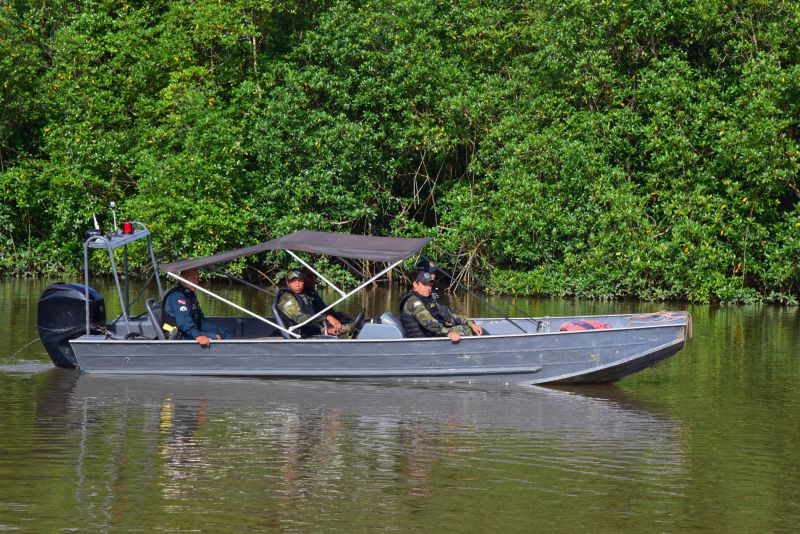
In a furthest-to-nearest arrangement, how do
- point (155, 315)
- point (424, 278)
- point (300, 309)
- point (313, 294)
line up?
point (313, 294) < point (155, 315) < point (300, 309) < point (424, 278)

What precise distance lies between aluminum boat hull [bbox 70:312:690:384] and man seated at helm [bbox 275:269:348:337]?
0.72m

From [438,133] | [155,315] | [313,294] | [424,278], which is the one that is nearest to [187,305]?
[155,315]

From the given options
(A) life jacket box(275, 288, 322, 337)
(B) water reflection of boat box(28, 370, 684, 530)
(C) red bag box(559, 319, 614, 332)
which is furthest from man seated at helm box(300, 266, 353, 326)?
(C) red bag box(559, 319, 614, 332)

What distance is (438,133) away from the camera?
31.8 metres

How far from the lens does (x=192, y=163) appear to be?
101 ft

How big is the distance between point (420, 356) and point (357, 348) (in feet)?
2.51

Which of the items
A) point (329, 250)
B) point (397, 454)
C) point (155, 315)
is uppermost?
point (329, 250)

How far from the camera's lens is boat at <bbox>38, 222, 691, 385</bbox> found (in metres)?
14.7

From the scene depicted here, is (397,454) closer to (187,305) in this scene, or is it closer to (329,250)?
(329,250)

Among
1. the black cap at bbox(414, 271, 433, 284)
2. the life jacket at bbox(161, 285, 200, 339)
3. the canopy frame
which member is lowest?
the life jacket at bbox(161, 285, 200, 339)

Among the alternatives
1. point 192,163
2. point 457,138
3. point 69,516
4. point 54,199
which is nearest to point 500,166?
point 457,138

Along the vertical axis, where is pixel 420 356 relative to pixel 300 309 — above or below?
below

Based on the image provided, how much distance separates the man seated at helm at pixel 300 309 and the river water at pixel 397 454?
900mm

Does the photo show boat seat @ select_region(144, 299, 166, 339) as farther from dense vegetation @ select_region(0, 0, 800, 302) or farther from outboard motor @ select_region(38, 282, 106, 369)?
dense vegetation @ select_region(0, 0, 800, 302)
